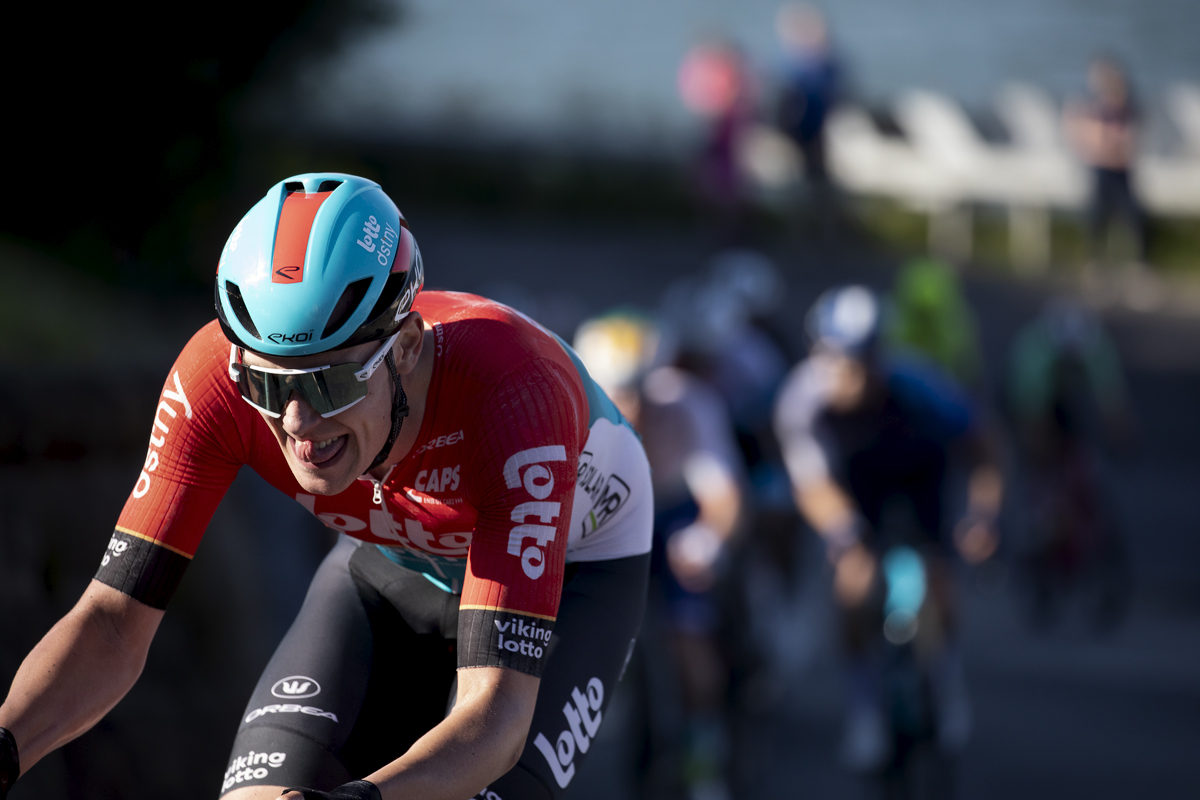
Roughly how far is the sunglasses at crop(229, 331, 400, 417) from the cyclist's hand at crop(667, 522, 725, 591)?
4.14m

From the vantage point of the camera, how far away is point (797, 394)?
7.64 metres

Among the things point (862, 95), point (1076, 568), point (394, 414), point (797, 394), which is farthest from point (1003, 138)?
point (394, 414)

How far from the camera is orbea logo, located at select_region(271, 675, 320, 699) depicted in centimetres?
325

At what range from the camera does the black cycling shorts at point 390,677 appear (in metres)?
3.15

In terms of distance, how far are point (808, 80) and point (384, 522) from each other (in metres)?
13.4

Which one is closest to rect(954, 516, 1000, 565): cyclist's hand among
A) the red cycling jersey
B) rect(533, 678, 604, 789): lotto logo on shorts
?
rect(533, 678, 604, 789): lotto logo on shorts

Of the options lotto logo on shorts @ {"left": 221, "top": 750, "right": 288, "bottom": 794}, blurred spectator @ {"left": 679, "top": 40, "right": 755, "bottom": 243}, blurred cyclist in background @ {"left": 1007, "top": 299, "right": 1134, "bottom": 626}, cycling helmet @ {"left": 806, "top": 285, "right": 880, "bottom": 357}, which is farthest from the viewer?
blurred spectator @ {"left": 679, "top": 40, "right": 755, "bottom": 243}

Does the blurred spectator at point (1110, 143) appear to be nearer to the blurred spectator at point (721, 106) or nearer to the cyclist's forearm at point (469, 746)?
the blurred spectator at point (721, 106)

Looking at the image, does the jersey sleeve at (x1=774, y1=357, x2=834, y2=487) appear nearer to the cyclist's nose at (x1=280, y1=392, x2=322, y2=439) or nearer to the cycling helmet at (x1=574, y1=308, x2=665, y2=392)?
the cycling helmet at (x1=574, y1=308, x2=665, y2=392)

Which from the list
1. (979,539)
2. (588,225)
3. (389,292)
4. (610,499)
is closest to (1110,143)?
(588,225)

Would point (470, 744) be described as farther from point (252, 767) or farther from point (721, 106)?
point (721, 106)

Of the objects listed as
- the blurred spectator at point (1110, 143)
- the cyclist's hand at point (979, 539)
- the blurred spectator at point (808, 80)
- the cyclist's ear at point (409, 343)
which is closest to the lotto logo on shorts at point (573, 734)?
the cyclist's ear at point (409, 343)

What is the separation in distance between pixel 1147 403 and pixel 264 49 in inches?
447

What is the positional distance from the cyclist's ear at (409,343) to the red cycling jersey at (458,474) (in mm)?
106
